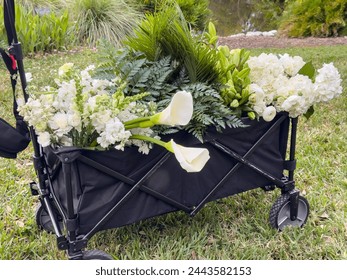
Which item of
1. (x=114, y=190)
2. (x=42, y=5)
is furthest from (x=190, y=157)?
(x=42, y=5)

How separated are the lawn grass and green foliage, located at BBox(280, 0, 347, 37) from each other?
644cm

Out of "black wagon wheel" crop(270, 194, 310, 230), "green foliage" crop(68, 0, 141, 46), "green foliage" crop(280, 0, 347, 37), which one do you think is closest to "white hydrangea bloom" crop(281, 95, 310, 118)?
"black wagon wheel" crop(270, 194, 310, 230)

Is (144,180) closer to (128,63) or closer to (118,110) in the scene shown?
(118,110)

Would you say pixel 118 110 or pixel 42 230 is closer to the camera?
pixel 118 110

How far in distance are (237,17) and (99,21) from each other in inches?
326

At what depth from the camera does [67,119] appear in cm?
135

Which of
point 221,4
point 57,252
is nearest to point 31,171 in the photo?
point 57,252

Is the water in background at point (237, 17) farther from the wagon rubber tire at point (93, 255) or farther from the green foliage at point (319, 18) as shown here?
the wagon rubber tire at point (93, 255)

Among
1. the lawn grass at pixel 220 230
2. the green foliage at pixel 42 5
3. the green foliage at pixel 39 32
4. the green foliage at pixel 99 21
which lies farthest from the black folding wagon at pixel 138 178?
the green foliage at pixel 42 5

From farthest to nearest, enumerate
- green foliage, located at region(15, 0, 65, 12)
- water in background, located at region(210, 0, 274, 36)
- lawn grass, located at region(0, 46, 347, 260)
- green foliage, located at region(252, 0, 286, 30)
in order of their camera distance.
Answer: water in background, located at region(210, 0, 274, 36) → green foliage, located at region(252, 0, 286, 30) → green foliage, located at region(15, 0, 65, 12) → lawn grass, located at region(0, 46, 347, 260)

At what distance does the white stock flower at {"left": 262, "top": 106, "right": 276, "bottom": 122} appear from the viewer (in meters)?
1.63

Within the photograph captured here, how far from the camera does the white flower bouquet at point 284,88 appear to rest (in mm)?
1638

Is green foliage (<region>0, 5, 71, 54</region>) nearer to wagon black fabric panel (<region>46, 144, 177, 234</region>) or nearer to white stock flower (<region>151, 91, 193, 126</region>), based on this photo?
wagon black fabric panel (<region>46, 144, 177, 234</region>)

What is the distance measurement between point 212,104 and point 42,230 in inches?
38.1
